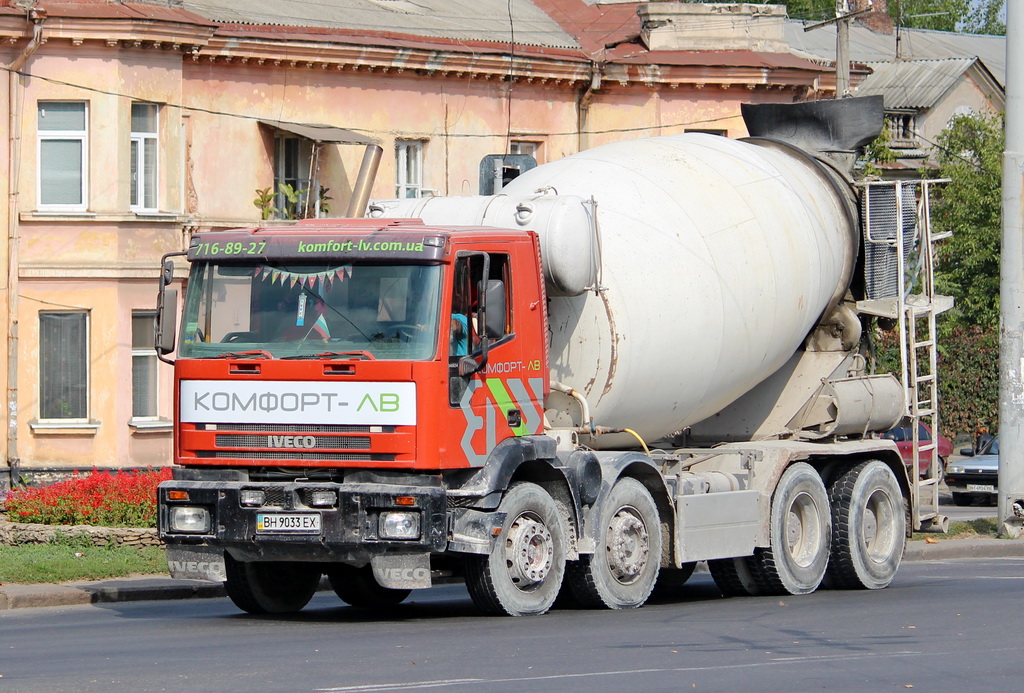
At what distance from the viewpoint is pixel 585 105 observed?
35594 millimetres

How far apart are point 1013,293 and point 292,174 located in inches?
575

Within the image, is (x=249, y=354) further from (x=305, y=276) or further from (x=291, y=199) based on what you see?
(x=291, y=199)

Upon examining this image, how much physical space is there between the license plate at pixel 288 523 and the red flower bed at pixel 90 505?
23.4ft

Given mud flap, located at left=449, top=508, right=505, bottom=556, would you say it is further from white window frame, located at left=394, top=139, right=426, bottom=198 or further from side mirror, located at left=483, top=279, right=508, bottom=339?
white window frame, located at left=394, top=139, right=426, bottom=198

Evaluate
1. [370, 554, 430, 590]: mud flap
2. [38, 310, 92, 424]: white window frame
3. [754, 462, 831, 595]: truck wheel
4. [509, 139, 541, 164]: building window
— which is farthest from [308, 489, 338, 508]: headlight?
[509, 139, 541, 164]: building window

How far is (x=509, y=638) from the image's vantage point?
11328 millimetres

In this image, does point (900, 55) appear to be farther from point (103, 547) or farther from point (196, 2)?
point (103, 547)

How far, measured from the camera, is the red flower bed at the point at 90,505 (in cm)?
1909

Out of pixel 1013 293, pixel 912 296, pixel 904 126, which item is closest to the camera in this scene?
pixel 912 296

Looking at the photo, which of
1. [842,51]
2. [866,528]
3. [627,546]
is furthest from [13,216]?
[627,546]

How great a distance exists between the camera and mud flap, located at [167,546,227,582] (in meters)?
12.5

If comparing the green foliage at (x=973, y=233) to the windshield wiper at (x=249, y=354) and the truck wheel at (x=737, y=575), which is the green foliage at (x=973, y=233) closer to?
the truck wheel at (x=737, y=575)

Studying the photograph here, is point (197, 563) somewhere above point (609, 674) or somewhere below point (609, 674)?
above

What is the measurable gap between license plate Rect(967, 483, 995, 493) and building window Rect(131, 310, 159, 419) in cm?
1436
